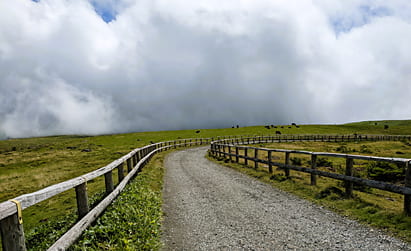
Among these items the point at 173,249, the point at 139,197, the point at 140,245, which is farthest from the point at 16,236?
the point at 139,197

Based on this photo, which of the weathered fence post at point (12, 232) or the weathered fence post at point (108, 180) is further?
the weathered fence post at point (108, 180)

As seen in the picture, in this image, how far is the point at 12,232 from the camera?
3.11 meters

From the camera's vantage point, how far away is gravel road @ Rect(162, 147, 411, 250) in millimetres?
5465

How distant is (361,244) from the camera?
5.36 m

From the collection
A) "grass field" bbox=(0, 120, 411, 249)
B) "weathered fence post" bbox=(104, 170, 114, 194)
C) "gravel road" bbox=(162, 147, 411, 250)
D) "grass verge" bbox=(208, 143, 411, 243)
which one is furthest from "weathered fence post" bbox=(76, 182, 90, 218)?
"grass verge" bbox=(208, 143, 411, 243)

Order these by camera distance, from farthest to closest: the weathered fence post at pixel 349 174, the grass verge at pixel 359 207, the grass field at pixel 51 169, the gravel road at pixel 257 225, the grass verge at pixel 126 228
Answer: the grass field at pixel 51 169, the weathered fence post at pixel 349 174, the grass verge at pixel 359 207, the gravel road at pixel 257 225, the grass verge at pixel 126 228

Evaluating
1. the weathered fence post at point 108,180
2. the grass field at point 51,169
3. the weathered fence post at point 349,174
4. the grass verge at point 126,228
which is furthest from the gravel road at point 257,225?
the grass field at point 51,169

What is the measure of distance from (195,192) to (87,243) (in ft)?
19.6

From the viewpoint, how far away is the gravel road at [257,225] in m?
5.46

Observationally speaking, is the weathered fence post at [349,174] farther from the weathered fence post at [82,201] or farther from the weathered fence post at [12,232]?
the weathered fence post at [12,232]

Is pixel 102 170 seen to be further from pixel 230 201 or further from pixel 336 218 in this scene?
pixel 336 218

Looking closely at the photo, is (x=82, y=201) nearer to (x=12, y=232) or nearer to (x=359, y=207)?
(x=12, y=232)

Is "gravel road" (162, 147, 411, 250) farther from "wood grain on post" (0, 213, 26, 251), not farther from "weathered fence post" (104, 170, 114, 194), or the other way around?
"wood grain on post" (0, 213, 26, 251)

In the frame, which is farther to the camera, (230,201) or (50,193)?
(230,201)
